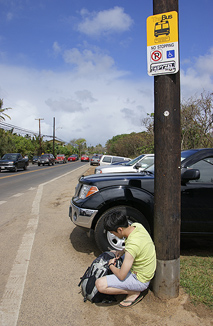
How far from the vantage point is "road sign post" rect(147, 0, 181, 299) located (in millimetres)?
2797

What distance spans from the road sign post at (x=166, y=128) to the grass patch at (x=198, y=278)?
0.26 m

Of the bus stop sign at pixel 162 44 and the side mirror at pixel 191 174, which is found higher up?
the bus stop sign at pixel 162 44

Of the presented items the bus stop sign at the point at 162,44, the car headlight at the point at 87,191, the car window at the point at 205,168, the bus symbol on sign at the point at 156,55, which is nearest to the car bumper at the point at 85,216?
the car headlight at the point at 87,191

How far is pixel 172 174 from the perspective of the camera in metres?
2.80

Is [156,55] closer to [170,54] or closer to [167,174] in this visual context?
[170,54]

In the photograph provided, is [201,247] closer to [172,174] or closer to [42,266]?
[172,174]

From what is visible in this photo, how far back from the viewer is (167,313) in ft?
8.78

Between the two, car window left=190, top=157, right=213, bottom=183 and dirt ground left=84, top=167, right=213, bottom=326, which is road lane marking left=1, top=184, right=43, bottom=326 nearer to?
dirt ground left=84, top=167, right=213, bottom=326

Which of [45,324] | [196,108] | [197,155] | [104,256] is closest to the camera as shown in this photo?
[45,324]

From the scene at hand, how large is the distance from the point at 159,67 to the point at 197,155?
187cm

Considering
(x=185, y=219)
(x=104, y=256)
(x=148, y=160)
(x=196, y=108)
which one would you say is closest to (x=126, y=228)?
(x=104, y=256)

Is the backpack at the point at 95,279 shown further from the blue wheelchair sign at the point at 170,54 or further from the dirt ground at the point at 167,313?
the blue wheelchair sign at the point at 170,54

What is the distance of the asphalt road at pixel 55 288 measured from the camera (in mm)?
2588

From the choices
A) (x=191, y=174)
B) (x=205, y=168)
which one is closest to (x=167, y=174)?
(x=191, y=174)
